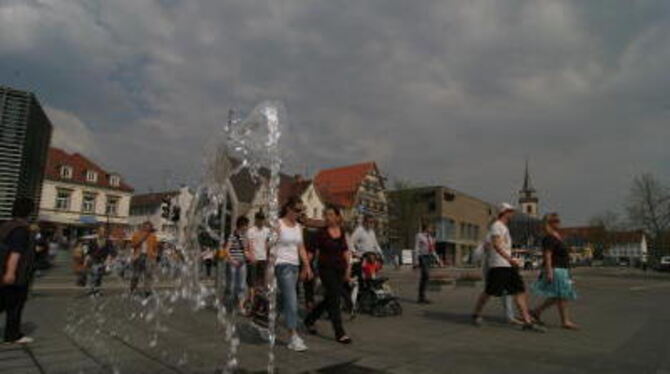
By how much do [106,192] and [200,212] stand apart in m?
56.4

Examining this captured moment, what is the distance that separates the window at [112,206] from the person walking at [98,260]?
50.6 metres

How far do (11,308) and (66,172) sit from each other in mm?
57259

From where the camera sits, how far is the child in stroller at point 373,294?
9594 millimetres

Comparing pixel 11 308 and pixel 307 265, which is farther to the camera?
pixel 307 265

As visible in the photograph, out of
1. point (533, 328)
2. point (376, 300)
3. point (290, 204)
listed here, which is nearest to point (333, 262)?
point (290, 204)

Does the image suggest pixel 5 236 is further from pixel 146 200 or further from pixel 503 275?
pixel 146 200

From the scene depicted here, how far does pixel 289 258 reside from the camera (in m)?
6.65

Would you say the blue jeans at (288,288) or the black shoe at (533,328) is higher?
the blue jeans at (288,288)

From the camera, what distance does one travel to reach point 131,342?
21.2ft

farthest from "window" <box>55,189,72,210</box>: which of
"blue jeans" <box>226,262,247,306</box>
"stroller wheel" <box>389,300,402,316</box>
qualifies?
"stroller wheel" <box>389,300,402,316</box>

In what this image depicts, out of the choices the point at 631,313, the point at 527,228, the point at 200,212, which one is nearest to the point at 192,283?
the point at 200,212

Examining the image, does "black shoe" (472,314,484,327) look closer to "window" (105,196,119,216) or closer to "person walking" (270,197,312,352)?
"person walking" (270,197,312,352)

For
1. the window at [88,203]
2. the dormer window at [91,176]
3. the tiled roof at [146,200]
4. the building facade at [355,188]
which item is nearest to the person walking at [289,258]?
the window at [88,203]

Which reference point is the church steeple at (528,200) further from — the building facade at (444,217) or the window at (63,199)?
the window at (63,199)
